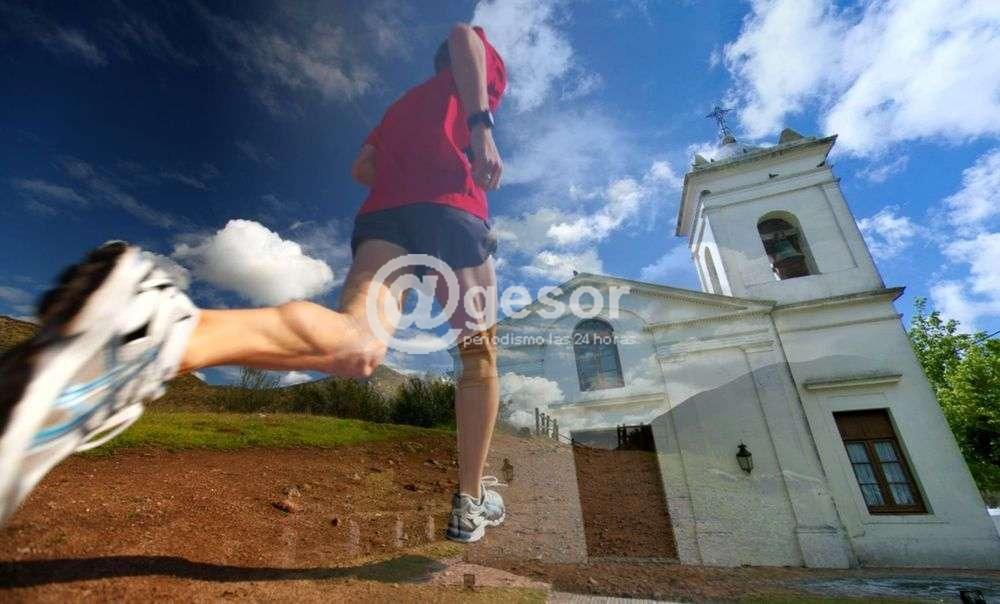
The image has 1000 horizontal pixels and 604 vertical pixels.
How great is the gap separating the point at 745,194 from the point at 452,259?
6.79 m

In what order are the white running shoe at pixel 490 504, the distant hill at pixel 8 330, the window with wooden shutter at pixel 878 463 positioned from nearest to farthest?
the white running shoe at pixel 490 504 → the distant hill at pixel 8 330 → the window with wooden shutter at pixel 878 463

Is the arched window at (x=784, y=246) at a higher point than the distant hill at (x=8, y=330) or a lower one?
higher

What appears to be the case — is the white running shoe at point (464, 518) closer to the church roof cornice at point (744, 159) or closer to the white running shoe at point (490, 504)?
the white running shoe at point (490, 504)

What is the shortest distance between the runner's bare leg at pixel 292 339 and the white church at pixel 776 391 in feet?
16.3

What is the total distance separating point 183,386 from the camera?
3.70 metres

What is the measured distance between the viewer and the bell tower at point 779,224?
6.27m

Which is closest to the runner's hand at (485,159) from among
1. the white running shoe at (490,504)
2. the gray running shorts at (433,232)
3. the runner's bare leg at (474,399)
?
the gray running shorts at (433,232)

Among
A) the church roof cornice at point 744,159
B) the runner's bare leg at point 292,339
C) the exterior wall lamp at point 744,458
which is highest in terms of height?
the church roof cornice at point 744,159

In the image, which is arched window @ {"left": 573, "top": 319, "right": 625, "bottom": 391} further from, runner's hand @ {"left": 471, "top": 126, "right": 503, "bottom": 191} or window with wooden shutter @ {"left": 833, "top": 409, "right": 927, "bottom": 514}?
runner's hand @ {"left": 471, "top": 126, "right": 503, "bottom": 191}

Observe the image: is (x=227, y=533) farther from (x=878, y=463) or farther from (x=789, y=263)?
(x=789, y=263)

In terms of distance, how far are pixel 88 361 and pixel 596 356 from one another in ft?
20.1

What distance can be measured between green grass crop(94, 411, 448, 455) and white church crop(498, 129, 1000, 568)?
287 cm

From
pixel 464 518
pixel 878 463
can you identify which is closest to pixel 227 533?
pixel 464 518

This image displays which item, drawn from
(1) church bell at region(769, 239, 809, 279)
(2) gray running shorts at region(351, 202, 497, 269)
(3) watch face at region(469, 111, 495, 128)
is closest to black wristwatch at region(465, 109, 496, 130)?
(3) watch face at region(469, 111, 495, 128)
